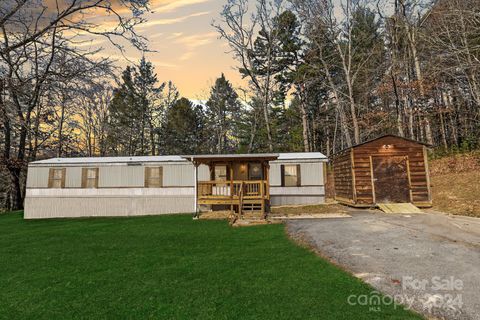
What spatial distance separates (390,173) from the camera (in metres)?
14.1

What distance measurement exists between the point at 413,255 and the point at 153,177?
13.8 m

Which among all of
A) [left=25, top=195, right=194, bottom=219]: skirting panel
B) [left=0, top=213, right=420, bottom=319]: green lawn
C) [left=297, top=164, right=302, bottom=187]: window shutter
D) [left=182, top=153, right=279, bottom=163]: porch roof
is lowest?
[left=0, top=213, right=420, bottom=319]: green lawn

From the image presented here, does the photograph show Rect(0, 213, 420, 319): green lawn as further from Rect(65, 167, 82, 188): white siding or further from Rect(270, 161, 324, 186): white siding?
Rect(65, 167, 82, 188): white siding

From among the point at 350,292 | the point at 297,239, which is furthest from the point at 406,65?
the point at 350,292

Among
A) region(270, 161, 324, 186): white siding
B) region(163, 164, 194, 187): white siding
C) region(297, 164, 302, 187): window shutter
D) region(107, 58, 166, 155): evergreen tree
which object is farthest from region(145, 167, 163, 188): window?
region(107, 58, 166, 155): evergreen tree

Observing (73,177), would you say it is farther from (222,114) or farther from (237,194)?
(222,114)

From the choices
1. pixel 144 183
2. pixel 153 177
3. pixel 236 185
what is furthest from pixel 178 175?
pixel 236 185

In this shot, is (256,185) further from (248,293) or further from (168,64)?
(248,293)

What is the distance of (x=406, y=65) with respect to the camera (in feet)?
72.9

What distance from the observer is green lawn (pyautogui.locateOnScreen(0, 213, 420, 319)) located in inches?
163

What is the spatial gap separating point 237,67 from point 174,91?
12038 mm

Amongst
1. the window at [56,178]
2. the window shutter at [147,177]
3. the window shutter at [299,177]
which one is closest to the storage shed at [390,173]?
the window shutter at [299,177]

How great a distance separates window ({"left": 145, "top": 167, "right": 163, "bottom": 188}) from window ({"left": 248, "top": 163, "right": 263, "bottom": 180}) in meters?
5.44

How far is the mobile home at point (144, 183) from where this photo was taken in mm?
16203
